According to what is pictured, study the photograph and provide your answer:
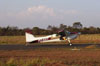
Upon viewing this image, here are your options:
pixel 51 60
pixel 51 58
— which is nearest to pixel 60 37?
pixel 51 58

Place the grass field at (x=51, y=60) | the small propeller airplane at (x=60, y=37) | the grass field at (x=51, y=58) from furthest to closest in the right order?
the small propeller airplane at (x=60, y=37) → the grass field at (x=51, y=58) → the grass field at (x=51, y=60)

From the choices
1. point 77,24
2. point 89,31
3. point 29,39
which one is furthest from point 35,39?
point 77,24

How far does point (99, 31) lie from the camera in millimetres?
87562

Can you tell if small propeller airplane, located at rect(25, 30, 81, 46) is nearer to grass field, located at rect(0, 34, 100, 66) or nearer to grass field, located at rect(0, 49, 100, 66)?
grass field, located at rect(0, 34, 100, 66)

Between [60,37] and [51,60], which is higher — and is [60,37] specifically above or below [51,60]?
above

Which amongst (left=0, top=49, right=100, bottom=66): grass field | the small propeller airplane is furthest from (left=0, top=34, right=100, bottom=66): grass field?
the small propeller airplane

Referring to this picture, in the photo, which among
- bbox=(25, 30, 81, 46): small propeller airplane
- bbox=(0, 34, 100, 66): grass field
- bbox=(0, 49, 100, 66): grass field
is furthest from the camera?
bbox=(25, 30, 81, 46): small propeller airplane

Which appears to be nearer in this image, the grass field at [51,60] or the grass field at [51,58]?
the grass field at [51,60]

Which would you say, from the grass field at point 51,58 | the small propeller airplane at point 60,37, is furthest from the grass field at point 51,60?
the small propeller airplane at point 60,37

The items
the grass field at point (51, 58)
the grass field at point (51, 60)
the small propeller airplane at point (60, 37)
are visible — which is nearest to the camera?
the grass field at point (51, 60)

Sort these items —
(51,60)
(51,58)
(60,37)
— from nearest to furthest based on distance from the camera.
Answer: (51,60) → (51,58) → (60,37)

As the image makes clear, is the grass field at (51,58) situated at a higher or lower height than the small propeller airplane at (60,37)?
lower

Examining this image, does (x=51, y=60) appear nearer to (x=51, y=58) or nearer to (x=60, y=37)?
(x=51, y=58)

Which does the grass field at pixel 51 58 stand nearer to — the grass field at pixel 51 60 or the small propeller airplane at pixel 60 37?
the grass field at pixel 51 60
